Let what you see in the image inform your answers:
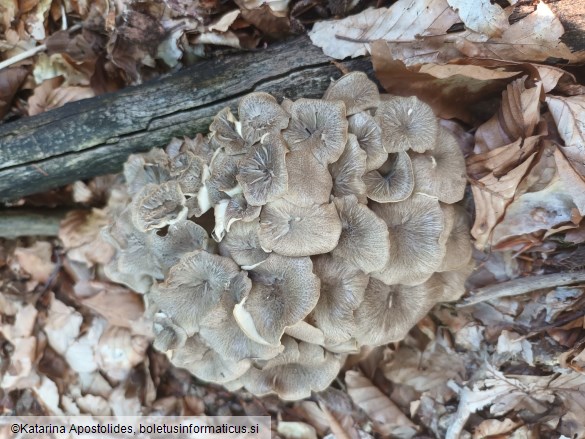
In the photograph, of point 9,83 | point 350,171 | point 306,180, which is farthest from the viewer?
point 9,83

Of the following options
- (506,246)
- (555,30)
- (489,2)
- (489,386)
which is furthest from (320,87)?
(489,386)

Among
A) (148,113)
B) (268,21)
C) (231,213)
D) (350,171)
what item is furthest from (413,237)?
(148,113)

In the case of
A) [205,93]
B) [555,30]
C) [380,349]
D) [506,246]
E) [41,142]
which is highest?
[555,30]

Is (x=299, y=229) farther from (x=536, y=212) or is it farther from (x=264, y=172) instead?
(x=536, y=212)

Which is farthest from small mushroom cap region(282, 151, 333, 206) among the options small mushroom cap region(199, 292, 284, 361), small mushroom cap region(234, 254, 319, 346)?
small mushroom cap region(199, 292, 284, 361)

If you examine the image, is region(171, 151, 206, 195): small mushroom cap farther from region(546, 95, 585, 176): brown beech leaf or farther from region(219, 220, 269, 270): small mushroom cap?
region(546, 95, 585, 176): brown beech leaf

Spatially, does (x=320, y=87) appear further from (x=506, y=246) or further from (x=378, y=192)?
(x=506, y=246)
